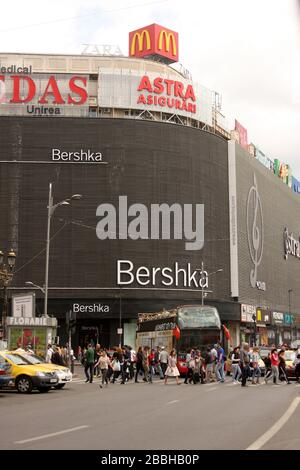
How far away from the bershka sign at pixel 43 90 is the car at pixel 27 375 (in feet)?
178

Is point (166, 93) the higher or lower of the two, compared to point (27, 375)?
higher

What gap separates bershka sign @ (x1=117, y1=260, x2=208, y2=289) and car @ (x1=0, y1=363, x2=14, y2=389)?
49585 millimetres

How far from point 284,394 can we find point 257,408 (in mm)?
6188

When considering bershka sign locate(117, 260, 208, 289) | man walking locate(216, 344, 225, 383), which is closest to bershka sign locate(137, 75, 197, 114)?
bershka sign locate(117, 260, 208, 289)

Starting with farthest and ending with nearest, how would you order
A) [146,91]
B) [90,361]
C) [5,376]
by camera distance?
[146,91] → [90,361] → [5,376]

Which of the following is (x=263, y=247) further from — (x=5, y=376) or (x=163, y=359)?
Result: (x=5, y=376)

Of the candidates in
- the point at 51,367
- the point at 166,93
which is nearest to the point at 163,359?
the point at 51,367

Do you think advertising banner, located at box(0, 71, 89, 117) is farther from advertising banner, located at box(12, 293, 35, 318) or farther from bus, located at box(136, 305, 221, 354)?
advertising banner, located at box(12, 293, 35, 318)

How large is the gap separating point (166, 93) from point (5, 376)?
58058 mm

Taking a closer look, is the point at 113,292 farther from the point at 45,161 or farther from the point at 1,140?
the point at 1,140

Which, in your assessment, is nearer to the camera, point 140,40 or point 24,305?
point 24,305

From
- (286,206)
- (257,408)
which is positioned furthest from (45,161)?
(257,408)

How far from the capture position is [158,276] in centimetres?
7519

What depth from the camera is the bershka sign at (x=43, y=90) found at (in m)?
74.7
